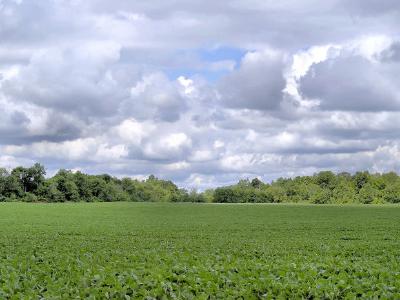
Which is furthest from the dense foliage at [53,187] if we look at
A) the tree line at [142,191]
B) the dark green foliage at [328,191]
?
the dark green foliage at [328,191]

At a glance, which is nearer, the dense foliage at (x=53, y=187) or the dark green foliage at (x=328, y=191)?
the dense foliage at (x=53, y=187)

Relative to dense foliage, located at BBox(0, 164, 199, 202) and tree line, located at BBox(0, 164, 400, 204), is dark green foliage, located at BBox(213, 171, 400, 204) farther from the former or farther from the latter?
dense foliage, located at BBox(0, 164, 199, 202)

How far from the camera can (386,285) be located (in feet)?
49.0

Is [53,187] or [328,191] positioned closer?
[53,187]

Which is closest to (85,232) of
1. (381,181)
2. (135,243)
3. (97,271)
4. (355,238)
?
(135,243)

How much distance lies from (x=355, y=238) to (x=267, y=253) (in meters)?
17.2

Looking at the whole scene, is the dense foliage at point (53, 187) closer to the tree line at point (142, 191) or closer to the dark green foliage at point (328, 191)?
the tree line at point (142, 191)

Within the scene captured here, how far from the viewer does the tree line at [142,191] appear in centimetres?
15312

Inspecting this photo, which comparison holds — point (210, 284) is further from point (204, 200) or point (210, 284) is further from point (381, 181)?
point (381, 181)

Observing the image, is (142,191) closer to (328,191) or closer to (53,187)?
(53,187)

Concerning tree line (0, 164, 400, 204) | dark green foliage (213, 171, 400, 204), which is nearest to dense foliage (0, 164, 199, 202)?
tree line (0, 164, 400, 204)

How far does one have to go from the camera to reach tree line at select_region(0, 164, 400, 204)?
153m

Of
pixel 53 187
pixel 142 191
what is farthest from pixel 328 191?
pixel 53 187

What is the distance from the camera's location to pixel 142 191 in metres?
185
